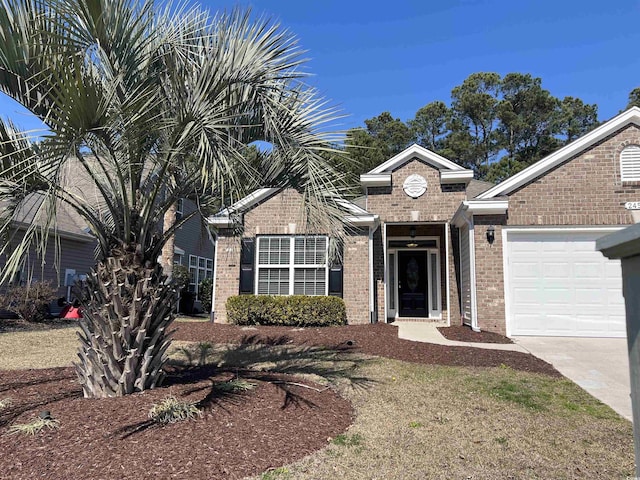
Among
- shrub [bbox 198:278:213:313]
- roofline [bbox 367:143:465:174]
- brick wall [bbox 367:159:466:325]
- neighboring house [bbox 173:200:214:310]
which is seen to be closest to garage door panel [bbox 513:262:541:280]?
brick wall [bbox 367:159:466:325]

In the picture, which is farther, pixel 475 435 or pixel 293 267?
pixel 293 267

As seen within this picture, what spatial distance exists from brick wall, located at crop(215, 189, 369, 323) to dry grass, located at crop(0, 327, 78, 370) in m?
4.20

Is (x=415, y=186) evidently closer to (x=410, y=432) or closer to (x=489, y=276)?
(x=489, y=276)

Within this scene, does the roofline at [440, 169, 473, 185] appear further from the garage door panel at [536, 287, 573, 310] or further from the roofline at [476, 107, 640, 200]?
the garage door panel at [536, 287, 573, 310]

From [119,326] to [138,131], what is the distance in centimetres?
209

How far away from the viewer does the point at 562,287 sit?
10164mm

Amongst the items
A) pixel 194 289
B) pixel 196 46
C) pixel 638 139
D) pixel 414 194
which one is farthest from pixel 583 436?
pixel 194 289

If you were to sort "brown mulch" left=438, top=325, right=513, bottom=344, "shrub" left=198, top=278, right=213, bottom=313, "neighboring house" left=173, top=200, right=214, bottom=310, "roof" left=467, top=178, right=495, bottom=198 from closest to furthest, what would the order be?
1. "brown mulch" left=438, top=325, right=513, bottom=344
2. "roof" left=467, top=178, right=495, bottom=198
3. "shrub" left=198, top=278, right=213, bottom=313
4. "neighboring house" left=173, top=200, right=214, bottom=310

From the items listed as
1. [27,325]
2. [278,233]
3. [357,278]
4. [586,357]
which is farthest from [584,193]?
[27,325]

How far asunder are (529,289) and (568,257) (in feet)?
3.87

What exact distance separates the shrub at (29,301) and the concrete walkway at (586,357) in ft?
33.2

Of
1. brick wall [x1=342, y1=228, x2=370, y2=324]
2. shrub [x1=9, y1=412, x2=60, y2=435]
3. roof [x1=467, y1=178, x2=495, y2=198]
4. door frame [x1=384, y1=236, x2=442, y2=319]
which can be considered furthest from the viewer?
roof [x1=467, y1=178, x2=495, y2=198]

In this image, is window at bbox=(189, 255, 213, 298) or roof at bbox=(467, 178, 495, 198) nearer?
roof at bbox=(467, 178, 495, 198)

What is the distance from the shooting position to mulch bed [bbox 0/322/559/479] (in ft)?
10.8
